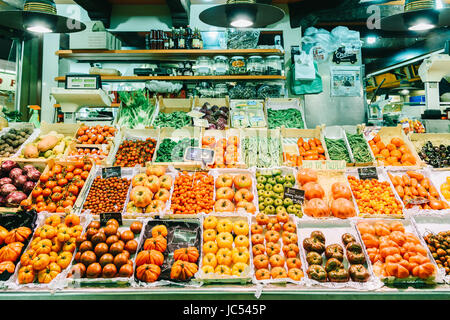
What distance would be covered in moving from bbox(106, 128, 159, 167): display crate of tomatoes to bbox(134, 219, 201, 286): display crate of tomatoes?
113 cm

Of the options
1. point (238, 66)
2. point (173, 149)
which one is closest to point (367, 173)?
point (173, 149)

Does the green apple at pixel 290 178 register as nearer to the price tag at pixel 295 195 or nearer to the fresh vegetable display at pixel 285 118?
the price tag at pixel 295 195

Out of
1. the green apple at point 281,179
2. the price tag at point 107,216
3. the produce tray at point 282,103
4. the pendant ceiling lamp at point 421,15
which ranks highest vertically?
the pendant ceiling lamp at point 421,15

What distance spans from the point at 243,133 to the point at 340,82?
359 cm

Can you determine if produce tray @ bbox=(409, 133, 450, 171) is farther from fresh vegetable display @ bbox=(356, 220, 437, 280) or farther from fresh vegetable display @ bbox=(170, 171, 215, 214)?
fresh vegetable display @ bbox=(170, 171, 215, 214)

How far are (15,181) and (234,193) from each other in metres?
2.26

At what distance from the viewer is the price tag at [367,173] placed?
127 inches

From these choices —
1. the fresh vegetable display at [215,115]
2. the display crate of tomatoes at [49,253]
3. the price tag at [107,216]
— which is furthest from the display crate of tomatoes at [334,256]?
the fresh vegetable display at [215,115]

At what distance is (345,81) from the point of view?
652 cm

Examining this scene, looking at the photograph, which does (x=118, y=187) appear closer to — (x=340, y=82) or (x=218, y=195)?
(x=218, y=195)

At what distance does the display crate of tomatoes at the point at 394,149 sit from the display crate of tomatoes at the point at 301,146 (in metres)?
0.64

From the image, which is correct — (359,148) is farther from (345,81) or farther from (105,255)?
(345,81)

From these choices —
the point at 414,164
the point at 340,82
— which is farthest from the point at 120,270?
the point at 340,82

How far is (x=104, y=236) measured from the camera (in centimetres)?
240
